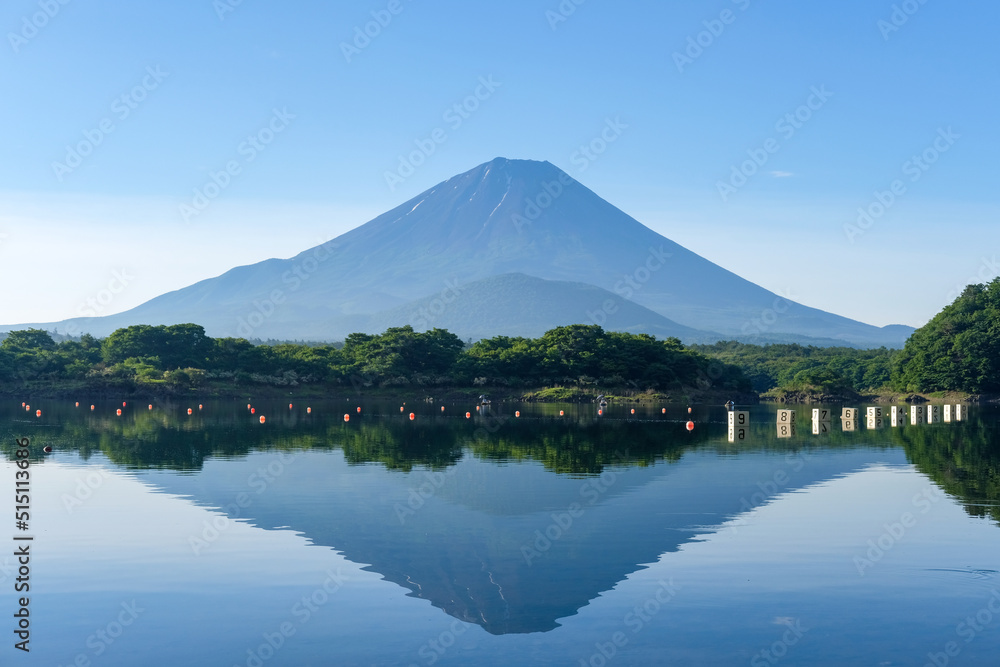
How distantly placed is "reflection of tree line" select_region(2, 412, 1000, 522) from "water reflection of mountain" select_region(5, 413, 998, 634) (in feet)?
0.38

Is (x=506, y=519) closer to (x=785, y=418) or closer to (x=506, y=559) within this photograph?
(x=506, y=559)

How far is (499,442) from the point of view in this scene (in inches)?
1634

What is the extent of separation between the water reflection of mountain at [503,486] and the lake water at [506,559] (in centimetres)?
11

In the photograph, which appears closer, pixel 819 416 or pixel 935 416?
pixel 819 416

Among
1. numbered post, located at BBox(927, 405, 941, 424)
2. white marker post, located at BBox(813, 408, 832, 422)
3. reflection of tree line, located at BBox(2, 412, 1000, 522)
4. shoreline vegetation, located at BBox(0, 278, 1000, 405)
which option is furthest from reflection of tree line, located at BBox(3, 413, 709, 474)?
shoreline vegetation, located at BBox(0, 278, 1000, 405)

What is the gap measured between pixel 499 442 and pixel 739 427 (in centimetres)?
1669

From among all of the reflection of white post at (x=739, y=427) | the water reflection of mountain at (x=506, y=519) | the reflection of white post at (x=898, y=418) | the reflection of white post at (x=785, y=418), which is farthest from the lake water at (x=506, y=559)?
the reflection of white post at (x=898, y=418)

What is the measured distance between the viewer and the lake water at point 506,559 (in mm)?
12641

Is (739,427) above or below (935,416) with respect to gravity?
below

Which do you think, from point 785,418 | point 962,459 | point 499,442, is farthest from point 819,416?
point 499,442

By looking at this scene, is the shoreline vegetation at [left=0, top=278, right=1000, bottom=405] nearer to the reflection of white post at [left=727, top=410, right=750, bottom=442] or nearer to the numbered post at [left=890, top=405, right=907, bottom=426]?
the numbered post at [left=890, top=405, right=907, bottom=426]

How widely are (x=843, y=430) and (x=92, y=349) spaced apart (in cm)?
7640

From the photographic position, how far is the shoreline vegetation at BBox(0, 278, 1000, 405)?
89812mm

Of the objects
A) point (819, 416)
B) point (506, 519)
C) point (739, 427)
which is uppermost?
point (819, 416)
